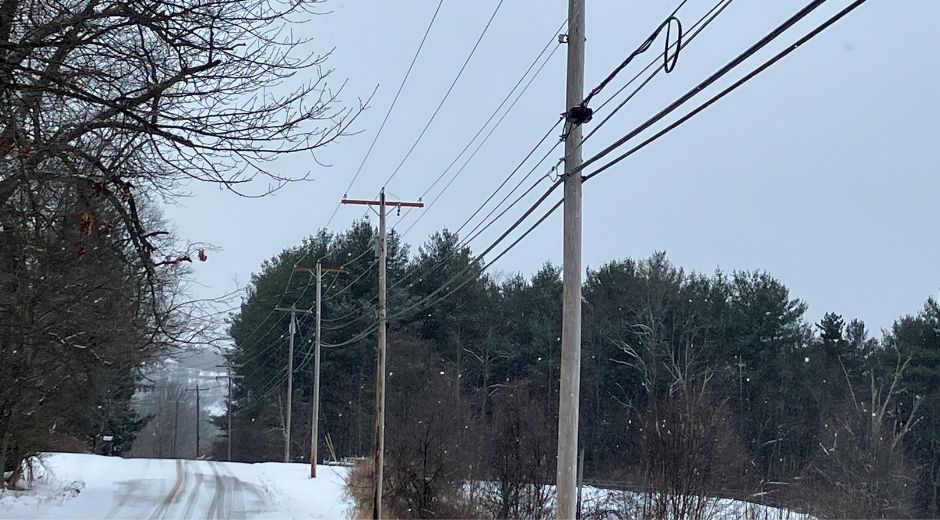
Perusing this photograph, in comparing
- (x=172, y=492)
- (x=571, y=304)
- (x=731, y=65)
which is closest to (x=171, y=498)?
(x=172, y=492)

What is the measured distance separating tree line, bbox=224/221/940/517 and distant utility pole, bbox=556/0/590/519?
26.3 metres

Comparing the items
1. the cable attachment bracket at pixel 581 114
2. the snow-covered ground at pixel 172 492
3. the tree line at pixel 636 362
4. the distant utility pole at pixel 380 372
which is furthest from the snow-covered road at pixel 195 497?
the cable attachment bracket at pixel 581 114

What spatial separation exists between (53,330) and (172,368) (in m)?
2.59

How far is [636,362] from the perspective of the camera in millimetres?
52125

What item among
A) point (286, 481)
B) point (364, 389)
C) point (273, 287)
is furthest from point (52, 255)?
point (364, 389)

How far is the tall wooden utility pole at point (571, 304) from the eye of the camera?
A: 11547 millimetres

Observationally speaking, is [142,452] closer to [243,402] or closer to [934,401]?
[243,402]

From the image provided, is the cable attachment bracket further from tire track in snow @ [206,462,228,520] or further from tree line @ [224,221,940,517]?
tree line @ [224,221,940,517]

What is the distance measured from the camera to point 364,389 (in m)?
55.1

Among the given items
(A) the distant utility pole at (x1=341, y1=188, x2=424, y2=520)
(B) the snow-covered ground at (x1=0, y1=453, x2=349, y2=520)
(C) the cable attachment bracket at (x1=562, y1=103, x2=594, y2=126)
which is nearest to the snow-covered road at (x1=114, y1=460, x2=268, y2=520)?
(B) the snow-covered ground at (x1=0, y1=453, x2=349, y2=520)

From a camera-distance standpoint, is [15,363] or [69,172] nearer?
[69,172]

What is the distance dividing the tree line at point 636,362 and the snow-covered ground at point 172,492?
343 inches

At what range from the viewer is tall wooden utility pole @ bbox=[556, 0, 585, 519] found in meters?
11.5

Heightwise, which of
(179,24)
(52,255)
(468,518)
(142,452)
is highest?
(179,24)
